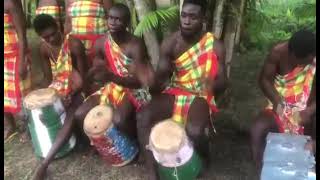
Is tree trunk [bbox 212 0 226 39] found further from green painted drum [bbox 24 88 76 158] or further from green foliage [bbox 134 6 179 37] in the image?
green painted drum [bbox 24 88 76 158]

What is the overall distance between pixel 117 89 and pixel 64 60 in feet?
1.92

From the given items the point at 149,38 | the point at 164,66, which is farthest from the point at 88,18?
the point at 164,66

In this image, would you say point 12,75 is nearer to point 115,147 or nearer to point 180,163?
point 115,147

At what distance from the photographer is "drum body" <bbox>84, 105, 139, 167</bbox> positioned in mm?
4137

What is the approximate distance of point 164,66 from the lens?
4289 mm

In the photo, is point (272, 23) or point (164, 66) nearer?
point (164, 66)

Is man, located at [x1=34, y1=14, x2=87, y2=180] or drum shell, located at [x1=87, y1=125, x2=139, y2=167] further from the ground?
man, located at [x1=34, y1=14, x2=87, y2=180]

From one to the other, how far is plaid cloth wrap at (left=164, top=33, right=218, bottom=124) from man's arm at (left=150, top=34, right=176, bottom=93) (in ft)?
0.20

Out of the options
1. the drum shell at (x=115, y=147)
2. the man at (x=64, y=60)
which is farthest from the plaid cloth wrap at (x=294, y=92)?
the man at (x=64, y=60)

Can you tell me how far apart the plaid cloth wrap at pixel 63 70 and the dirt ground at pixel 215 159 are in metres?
0.54

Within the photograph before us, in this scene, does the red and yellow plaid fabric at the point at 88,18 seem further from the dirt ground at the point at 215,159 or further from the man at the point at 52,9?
the dirt ground at the point at 215,159

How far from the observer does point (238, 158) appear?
4508 millimetres

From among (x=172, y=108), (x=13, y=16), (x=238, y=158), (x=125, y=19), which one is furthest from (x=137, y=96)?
(x=13, y=16)

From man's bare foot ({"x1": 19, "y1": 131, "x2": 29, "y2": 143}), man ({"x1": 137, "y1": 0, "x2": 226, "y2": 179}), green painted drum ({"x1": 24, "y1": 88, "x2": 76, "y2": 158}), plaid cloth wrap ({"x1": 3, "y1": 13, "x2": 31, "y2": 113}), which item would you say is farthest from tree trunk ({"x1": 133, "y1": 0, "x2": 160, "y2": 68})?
man's bare foot ({"x1": 19, "y1": 131, "x2": 29, "y2": 143})
